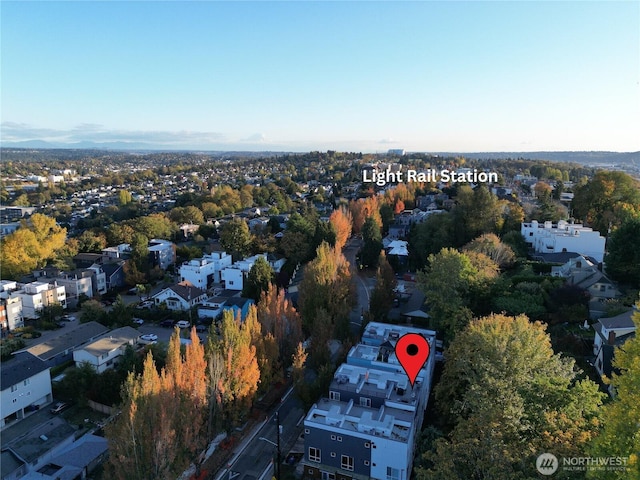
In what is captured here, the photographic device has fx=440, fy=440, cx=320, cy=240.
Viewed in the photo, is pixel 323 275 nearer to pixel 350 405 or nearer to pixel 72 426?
pixel 350 405

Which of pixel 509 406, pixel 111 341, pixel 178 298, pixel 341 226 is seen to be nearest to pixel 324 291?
pixel 111 341

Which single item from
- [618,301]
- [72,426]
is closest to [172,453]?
[72,426]

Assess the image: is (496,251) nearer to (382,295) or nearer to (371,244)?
(382,295)

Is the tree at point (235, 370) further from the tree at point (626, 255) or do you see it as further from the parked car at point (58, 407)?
the tree at point (626, 255)

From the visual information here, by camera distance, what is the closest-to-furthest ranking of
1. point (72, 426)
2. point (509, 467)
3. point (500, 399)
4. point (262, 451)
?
point (509, 467) → point (500, 399) → point (262, 451) → point (72, 426)

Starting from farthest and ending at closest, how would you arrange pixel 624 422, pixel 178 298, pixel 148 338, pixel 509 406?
pixel 178 298, pixel 148 338, pixel 509 406, pixel 624 422
